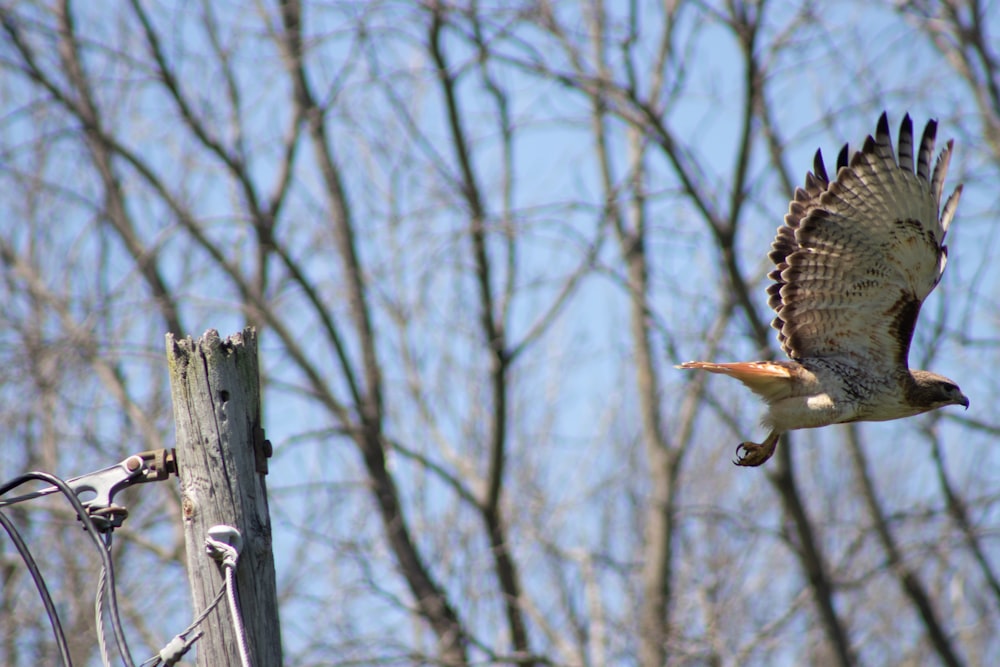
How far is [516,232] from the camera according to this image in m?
8.41

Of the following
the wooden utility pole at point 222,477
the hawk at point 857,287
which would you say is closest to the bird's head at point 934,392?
the hawk at point 857,287

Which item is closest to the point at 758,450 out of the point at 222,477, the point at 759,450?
the point at 759,450

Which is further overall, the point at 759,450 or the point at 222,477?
the point at 759,450

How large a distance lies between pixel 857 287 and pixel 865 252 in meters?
0.16

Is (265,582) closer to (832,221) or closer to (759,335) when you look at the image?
(832,221)

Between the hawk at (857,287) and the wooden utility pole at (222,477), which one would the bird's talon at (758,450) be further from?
the wooden utility pole at (222,477)

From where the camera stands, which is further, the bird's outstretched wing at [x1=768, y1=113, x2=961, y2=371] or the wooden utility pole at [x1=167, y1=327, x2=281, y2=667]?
the bird's outstretched wing at [x1=768, y1=113, x2=961, y2=371]

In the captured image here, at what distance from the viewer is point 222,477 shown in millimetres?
3217

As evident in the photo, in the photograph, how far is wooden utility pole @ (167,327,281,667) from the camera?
10.4 ft

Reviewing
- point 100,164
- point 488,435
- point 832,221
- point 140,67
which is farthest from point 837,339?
point 100,164

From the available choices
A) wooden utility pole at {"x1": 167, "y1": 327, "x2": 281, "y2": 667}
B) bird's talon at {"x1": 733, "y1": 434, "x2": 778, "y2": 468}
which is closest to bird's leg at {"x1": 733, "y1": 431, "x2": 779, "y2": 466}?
bird's talon at {"x1": 733, "y1": 434, "x2": 778, "y2": 468}

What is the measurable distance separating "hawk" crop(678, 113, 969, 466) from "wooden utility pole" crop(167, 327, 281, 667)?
6.74 ft

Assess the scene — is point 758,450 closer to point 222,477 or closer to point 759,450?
point 759,450

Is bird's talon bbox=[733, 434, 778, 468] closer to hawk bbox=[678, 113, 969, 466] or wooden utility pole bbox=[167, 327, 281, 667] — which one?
hawk bbox=[678, 113, 969, 466]
